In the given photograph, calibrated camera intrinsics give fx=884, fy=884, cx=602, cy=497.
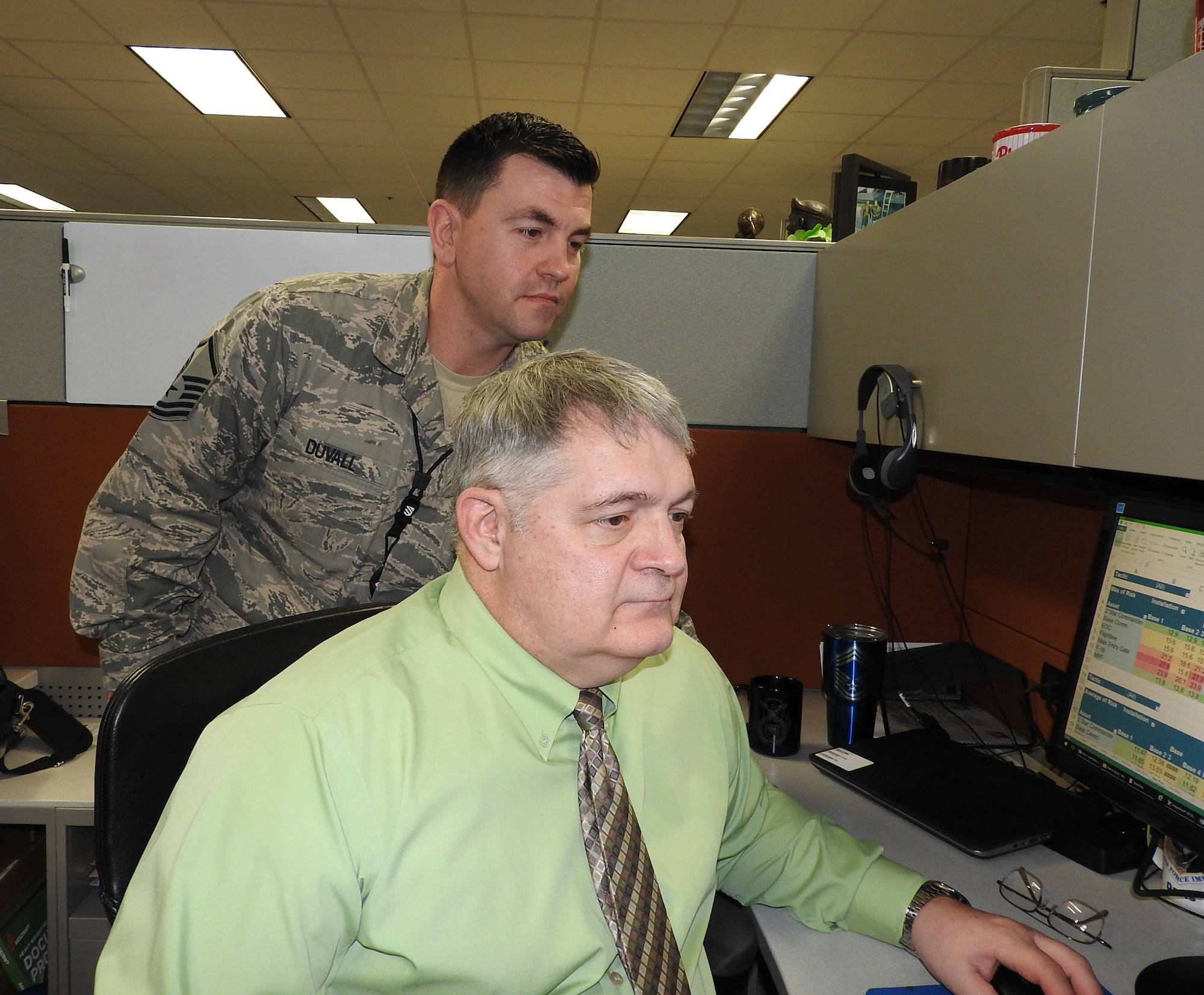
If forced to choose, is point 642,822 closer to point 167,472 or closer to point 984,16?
point 167,472

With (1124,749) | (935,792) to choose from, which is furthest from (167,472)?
(1124,749)

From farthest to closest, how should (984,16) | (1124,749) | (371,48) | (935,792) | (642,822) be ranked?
(371,48) → (984,16) → (935,792) → (1124,749) → (642,822)

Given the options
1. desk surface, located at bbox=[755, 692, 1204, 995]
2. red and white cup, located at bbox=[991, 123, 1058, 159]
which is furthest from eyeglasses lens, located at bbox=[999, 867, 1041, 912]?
red and white cup, located at bbox=[991, 123, 1058, 159]

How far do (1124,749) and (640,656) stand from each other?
68 centimetres

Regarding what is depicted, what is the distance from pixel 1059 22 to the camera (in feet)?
12.5

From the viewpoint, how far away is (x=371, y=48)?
4.25m

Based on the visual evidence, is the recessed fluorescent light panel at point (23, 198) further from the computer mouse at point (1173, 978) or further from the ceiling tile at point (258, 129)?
the computer mouse at point (1173, 978)

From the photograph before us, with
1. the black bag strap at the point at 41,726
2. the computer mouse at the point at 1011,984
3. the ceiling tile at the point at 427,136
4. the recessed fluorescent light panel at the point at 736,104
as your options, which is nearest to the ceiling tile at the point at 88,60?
the ceiling tile at the point at 427,136

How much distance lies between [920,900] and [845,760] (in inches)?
19.4

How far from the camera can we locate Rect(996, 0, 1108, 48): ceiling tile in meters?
3.64

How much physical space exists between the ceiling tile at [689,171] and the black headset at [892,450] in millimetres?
4918

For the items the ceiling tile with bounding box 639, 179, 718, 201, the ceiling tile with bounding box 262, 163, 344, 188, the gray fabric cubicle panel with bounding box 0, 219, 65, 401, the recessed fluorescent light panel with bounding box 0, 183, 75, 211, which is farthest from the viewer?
the recessed fluorescent light panel with bounding box 0, 183, 75, 211

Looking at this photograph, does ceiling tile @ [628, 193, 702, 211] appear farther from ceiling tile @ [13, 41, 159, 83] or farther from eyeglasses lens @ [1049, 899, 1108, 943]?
eyeglasses lens @ [1049, 899, 1108, 943]

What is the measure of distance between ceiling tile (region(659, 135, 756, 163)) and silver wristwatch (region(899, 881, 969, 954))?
521cm
